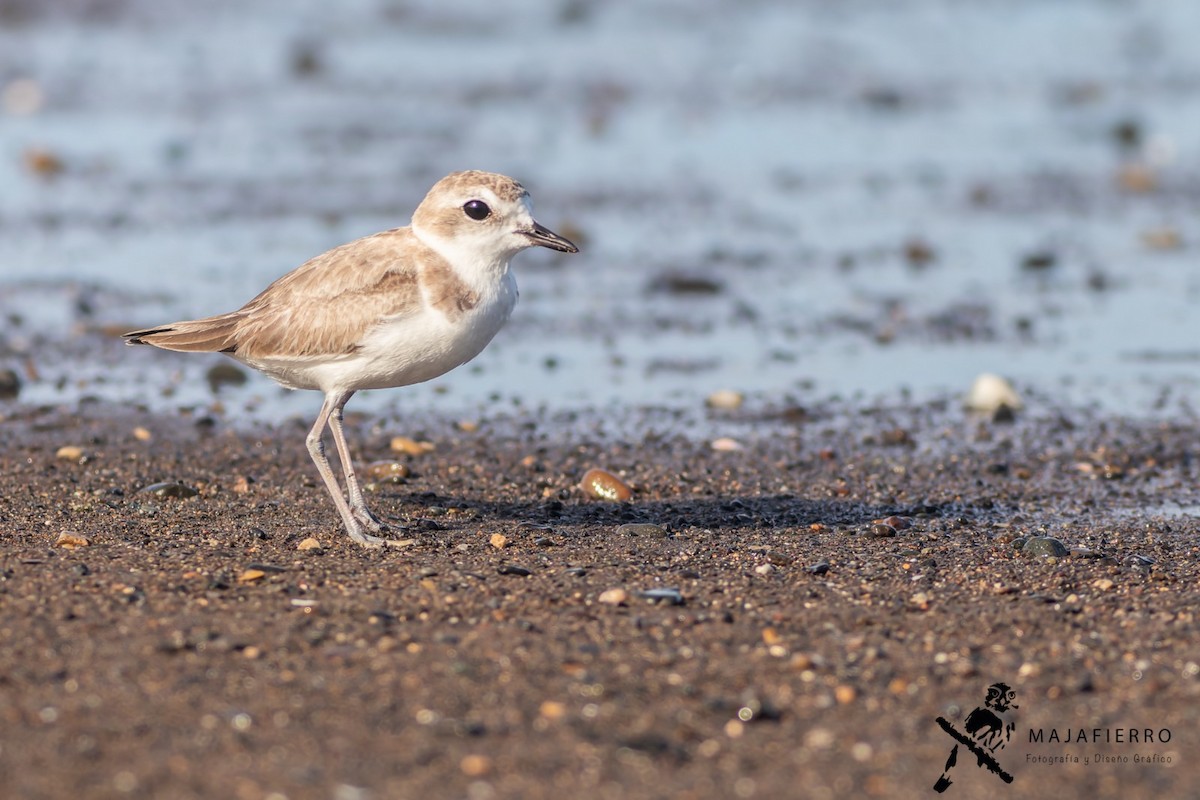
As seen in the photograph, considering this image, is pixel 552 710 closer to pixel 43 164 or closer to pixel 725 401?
pixel 725 401

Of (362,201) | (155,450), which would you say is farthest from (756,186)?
(155,450)

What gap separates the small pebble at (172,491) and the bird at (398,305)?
844 mm

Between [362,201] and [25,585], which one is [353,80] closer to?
[362,201]

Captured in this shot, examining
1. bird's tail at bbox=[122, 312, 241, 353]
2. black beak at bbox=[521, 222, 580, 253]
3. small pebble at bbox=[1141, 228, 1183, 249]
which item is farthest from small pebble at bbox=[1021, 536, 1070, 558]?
small pebble at bbox=[1141, 228, 1183, 249]

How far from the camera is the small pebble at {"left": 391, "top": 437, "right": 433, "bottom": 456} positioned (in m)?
8.36

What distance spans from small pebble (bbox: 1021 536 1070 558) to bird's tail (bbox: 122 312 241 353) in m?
3.61

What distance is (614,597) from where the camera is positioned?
5758 mm

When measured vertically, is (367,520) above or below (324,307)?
below

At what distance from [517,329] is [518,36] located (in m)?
11.3

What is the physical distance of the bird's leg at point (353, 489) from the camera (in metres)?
6.77

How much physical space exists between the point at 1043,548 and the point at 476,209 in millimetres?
2824

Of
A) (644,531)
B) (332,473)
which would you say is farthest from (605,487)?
(332,473)

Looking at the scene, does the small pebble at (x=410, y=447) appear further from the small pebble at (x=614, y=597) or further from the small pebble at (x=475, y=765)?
the small pebble at (x=475, y=765)

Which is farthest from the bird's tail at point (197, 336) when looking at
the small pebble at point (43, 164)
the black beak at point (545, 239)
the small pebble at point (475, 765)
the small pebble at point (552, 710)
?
the small pebble at point (43, 164)
